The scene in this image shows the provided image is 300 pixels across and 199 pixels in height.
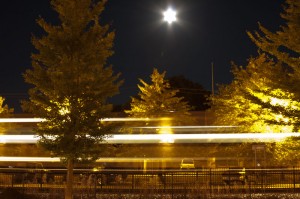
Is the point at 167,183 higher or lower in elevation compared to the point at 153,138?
lower

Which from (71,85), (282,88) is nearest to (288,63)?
(282,88)

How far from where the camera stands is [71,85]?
1504cm

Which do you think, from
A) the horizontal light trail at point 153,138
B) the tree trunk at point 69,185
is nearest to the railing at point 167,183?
the horizontal light trail at point 153,138

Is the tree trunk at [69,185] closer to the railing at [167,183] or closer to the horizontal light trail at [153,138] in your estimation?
the railing at [167,183]

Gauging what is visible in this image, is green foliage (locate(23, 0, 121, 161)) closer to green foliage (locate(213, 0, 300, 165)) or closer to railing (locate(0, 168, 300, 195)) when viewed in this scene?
railing (locate(0, 168, 300, 195))

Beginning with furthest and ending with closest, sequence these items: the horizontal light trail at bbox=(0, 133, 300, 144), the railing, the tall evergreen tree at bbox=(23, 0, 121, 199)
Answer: the horizontal light trail at bbox=(0, 133, 300, 144) → the railing → the tall evergreen tree at bbox=(23, 0, 121, 199)

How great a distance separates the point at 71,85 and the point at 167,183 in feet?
22.9

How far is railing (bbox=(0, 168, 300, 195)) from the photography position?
59.4 ft

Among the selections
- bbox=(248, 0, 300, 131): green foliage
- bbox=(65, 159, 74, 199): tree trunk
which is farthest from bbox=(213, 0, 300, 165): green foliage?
bbox=(65, 159, 74, 199): tree trunk

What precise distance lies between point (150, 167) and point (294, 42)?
38.4ft

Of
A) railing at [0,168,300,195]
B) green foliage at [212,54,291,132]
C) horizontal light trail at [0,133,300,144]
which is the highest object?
green foliage at [212,54,291,132]

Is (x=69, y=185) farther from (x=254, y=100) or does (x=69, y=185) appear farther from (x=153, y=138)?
(x=254, y=100)

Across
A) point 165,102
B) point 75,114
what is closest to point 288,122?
point 75,114

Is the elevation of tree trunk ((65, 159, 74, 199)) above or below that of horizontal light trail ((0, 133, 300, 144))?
below
